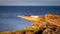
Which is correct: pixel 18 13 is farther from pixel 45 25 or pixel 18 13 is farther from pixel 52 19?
pixel 52 19

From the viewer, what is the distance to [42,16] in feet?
8.90

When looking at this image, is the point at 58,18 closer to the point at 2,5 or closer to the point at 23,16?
the point at 23,16

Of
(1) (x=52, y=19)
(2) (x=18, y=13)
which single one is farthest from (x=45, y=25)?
(2) (x=18, y=13)

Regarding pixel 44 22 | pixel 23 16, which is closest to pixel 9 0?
pixel 23 16

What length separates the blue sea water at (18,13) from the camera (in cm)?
268

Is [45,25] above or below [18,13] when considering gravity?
below

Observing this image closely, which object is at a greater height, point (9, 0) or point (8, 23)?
point (9, 0)

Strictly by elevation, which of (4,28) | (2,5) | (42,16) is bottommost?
(4,28)

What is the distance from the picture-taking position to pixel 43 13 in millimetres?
2732

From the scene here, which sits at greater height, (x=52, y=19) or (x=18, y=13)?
(x=18, y=13)

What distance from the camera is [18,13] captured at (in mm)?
2742

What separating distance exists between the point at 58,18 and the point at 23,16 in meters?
0.72

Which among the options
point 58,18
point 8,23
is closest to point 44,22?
point 58,18

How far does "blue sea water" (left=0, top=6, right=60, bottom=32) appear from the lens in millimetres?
2680
